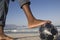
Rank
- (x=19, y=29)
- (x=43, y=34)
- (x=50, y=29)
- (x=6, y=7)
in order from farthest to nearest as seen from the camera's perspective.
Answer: (x=19, y=29)
(x=43, y=34)
(x=50, y=29)
(x=6, y=7)

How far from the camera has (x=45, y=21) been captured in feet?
4.65

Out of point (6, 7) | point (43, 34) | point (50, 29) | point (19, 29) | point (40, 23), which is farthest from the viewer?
point (19, 29)

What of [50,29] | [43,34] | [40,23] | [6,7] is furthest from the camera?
[43,34]

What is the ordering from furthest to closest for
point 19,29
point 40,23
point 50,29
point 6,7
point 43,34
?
1. point 19,29
2. point 43,34
3. point 50,29
4. point 6,7
5. point 40,23

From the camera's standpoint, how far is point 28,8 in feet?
4.73

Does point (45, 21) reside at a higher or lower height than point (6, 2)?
lower

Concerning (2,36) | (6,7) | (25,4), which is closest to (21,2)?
(25,4)

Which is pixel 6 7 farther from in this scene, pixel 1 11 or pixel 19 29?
pixel 19 29

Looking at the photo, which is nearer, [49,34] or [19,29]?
[49,34]

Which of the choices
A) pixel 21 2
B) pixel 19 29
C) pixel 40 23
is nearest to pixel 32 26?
pixel 40 23

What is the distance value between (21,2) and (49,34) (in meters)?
0.80

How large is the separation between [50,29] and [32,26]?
72cm

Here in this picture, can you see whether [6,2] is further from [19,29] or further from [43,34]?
[19,29]

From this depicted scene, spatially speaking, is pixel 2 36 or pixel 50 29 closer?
pixel 2 36
